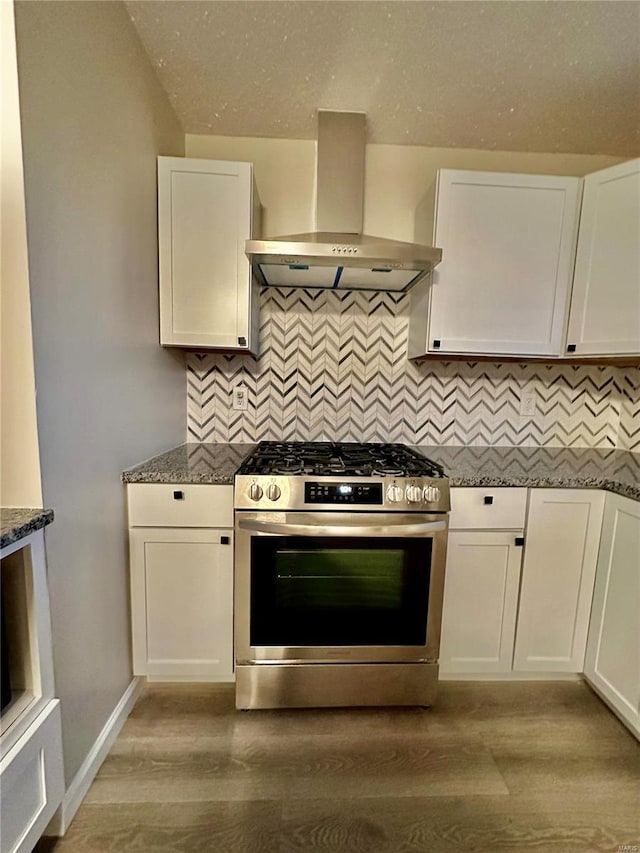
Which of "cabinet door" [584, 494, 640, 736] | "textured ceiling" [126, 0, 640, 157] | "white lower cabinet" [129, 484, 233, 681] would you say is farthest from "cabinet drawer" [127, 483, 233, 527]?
"textured ceiling" [126, 0, 640, 157]

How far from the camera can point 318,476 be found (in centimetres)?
145

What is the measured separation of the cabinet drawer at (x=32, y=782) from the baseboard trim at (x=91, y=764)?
0.38ft

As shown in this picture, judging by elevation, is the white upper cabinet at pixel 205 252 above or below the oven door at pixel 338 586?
above

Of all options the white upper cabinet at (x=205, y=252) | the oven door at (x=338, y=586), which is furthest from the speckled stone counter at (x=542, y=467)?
the white upper cabinet at (x=205, y=252)

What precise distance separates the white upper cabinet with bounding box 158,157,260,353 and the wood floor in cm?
157

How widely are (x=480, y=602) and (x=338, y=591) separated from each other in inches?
25.0

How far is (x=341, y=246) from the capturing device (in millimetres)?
1539

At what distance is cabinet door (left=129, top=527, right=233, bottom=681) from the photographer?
1547 millimetres

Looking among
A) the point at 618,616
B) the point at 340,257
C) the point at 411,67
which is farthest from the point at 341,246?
the point at 618,616

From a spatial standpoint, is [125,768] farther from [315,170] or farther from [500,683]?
[315,170]

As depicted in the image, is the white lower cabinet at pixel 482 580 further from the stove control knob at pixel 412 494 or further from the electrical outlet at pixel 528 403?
the electrical outlet at pixel 528 403

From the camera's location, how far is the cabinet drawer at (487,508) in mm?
1594

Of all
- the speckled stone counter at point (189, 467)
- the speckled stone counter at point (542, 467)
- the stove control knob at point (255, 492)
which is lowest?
the stove control knob at point (255, 492)

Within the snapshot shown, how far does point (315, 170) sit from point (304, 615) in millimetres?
2139
